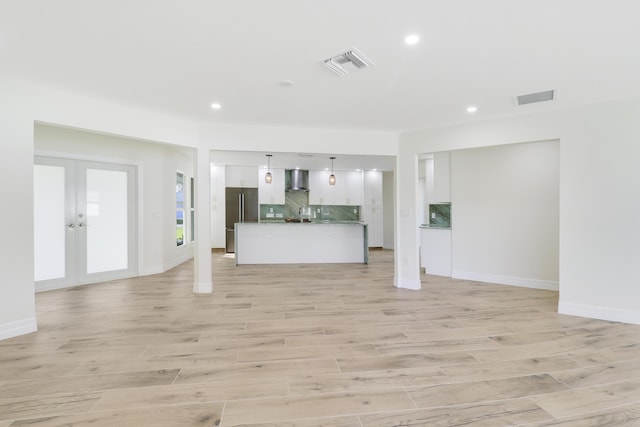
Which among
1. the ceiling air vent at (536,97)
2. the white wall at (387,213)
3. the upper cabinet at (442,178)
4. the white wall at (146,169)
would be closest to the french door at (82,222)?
the white wall at (146,169)

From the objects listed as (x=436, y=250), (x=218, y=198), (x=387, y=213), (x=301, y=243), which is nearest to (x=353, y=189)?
(x=387, y=213)

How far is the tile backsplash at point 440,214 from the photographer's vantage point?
5.63 metres

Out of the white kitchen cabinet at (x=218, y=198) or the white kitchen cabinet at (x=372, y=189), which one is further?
the white kitchen cabinet at (x=372, y=189)

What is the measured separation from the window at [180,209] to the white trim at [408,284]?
5024 mm

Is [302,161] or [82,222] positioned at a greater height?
[302,161]

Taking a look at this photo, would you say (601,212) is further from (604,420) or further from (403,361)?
(403,361)

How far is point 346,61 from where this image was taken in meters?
2.41

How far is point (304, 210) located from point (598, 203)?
21.8 ft

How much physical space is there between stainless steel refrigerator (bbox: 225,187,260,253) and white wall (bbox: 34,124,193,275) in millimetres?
1558

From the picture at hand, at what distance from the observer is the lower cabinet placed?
5.48 meters

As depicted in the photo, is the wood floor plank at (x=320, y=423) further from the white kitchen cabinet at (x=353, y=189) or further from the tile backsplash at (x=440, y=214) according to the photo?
the white kitchen cabinet at (x=353, y=189)

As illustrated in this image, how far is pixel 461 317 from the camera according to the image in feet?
11.0

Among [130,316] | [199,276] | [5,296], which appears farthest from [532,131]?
[5,296]

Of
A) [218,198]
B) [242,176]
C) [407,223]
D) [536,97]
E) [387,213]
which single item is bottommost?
[407,223]
